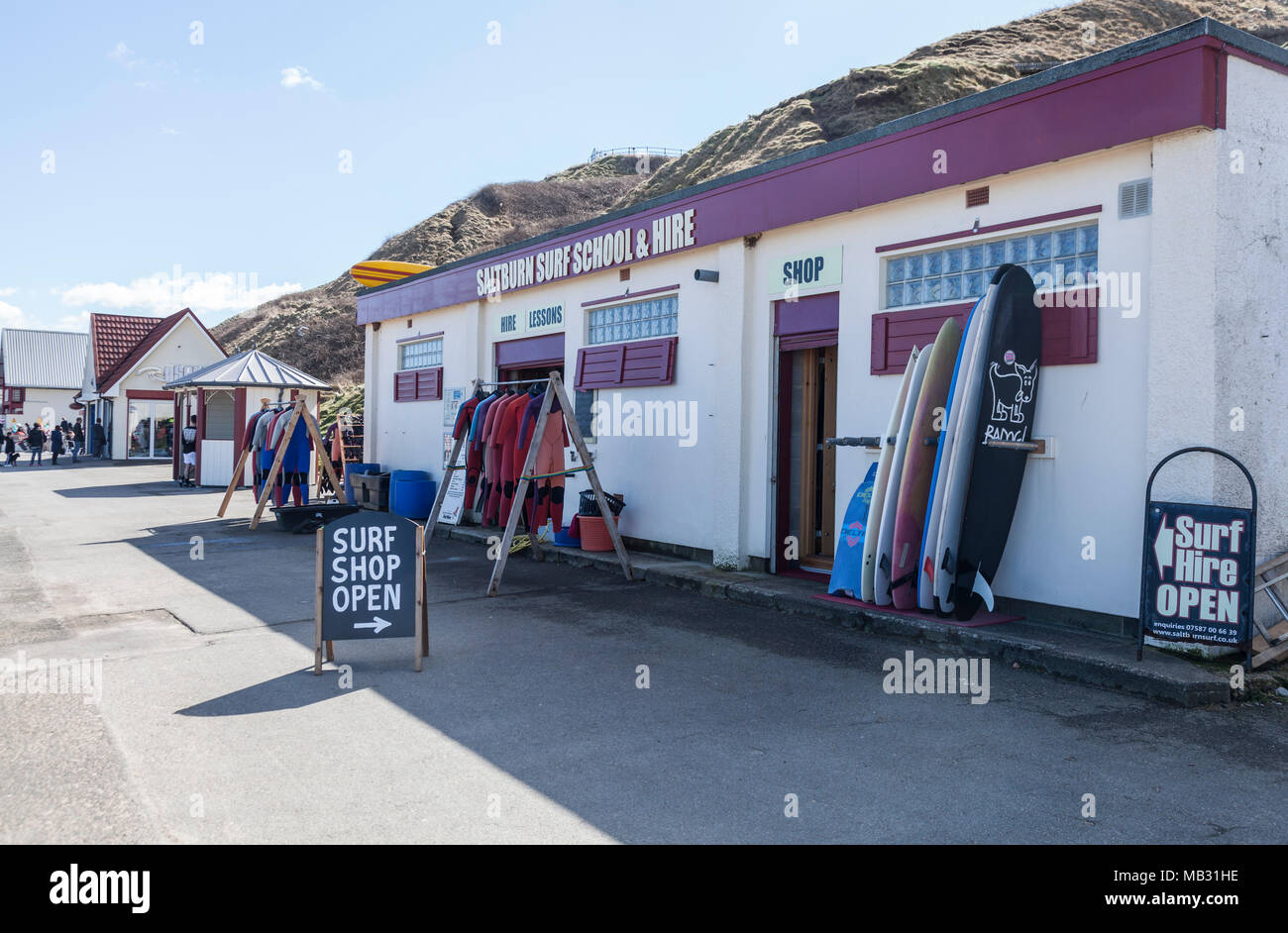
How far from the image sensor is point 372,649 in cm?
715

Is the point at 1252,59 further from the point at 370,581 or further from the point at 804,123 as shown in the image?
the point at 804,123

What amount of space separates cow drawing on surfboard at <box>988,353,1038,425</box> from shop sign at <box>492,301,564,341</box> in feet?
24.6

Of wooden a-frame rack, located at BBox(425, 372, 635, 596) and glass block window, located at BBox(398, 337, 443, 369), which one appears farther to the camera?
glass block window, located at BBox(398, 337, 443, 369)

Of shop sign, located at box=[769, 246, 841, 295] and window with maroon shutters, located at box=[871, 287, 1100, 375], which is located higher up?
shop sign, located at box=[769, 246, 841, 295]

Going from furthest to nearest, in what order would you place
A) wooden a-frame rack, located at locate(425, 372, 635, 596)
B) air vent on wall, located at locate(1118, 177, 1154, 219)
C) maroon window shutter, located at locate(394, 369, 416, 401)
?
maroon window shutter, located at locate(394, 369, 416, 401) < wooden a-frame rack, located at locate(425, 372, 635, 596) < air vent on wall, located at locate(1118, 177, 1154, 219)

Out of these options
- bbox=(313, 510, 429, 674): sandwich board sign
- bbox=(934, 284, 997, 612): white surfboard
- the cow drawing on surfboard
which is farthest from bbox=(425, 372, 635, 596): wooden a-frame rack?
the cow drawing on surfboard

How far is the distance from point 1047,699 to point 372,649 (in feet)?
15.2

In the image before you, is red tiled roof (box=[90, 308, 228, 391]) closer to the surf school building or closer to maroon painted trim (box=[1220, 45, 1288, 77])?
the surf school building

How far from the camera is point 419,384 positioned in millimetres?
17297

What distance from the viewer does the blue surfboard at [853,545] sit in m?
8.17

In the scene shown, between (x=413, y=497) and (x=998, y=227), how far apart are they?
10.6m

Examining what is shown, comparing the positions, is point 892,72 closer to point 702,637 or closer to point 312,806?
point 702,637

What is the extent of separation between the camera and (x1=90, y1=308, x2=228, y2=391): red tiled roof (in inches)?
1506
